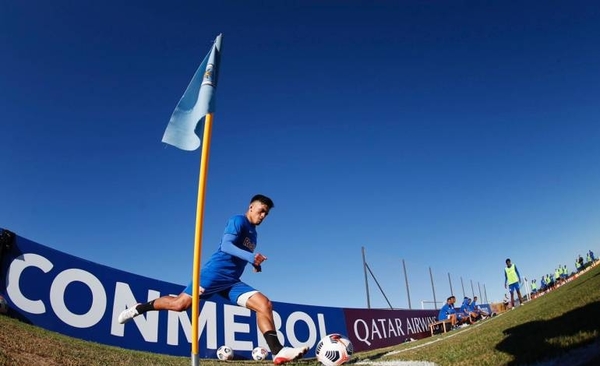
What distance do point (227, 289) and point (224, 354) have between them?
4.80 meters

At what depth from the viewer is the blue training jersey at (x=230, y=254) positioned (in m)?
4.55

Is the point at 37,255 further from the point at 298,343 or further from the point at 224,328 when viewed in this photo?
the point at 298,343

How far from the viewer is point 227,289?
15.5 feet

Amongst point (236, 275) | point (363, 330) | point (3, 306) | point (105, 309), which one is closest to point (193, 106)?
point (236, 275)

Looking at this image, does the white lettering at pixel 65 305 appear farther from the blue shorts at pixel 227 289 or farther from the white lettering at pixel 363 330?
the white lettering at pixel 363 330

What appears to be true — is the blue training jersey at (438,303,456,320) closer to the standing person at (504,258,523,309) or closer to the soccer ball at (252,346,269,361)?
the standing person at (504,258,523,309)

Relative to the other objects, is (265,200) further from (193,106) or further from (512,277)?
(512,277)

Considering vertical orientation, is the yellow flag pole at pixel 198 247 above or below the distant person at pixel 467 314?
above

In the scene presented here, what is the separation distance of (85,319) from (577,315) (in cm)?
848

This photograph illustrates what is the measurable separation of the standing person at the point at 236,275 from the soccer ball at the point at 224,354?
427 cm

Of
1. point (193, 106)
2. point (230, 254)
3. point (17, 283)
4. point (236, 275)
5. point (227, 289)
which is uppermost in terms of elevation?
point (193, 106)

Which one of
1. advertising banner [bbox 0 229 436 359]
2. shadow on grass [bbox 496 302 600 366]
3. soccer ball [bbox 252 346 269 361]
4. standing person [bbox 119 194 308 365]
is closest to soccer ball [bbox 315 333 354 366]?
standing person [bbox 119 194 308 365]

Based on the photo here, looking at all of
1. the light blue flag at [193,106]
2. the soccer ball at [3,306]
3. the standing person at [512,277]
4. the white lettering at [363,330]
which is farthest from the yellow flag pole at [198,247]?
the standing person at [512,277]

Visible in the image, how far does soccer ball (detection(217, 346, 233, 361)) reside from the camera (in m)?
8.57
